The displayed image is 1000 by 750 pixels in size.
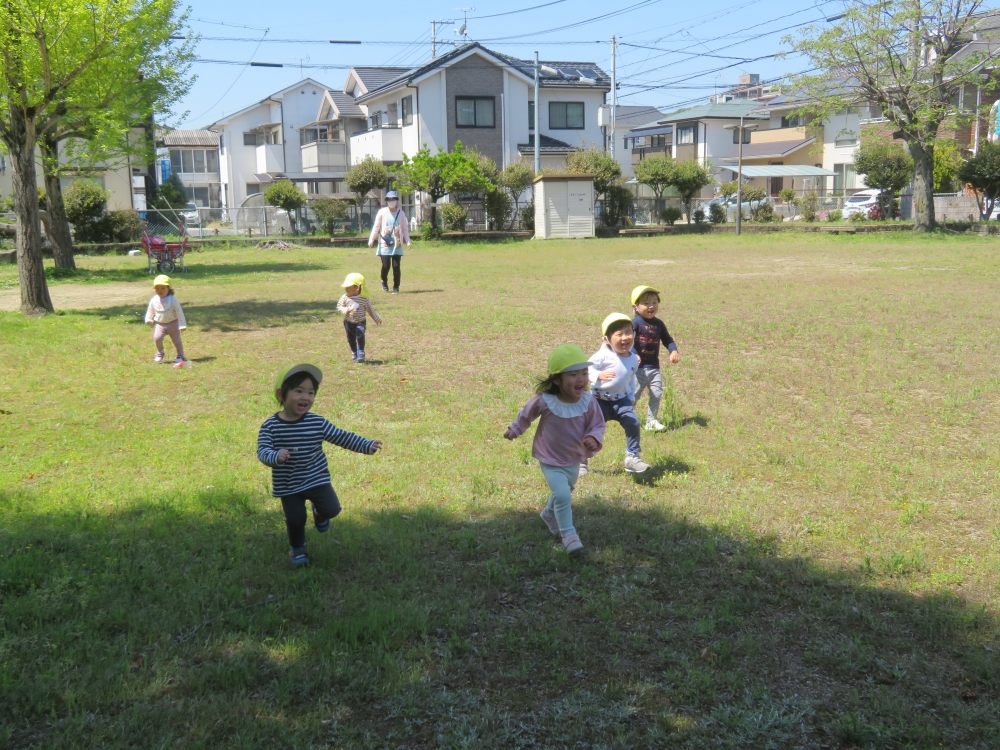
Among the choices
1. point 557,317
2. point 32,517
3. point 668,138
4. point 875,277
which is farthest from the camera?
point 668,138

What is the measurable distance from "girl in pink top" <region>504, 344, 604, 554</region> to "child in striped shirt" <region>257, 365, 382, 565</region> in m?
0.94

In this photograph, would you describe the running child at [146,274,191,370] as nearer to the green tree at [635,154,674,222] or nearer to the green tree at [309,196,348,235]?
the green tree at [309,196,348,235]

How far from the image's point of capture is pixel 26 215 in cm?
1400

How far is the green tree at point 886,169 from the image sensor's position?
127 feet

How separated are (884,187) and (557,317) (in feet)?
102

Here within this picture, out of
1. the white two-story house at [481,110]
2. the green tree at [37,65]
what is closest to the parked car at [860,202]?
the white two-story house at [481,110]

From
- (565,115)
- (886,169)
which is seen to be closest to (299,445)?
(886,169)

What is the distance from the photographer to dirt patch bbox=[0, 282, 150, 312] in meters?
15.8

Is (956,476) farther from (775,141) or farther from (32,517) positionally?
(775,141)

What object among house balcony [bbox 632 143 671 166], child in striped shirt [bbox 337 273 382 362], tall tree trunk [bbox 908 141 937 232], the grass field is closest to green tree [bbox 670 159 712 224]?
tall tree trunk [bbox 908 141 937 232]

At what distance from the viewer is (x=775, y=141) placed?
58.2 metres

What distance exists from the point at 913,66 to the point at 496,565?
34.1 m

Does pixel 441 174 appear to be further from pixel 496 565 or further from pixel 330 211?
pixel 496 565

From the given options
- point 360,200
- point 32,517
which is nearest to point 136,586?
point 32,517
